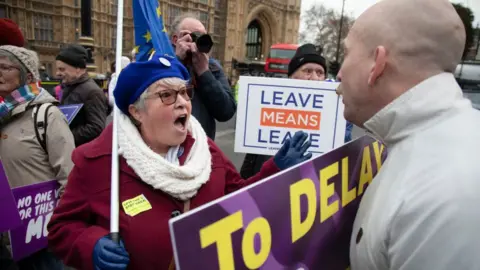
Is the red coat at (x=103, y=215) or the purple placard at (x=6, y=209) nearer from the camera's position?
the red coat at (x=103, y=215)

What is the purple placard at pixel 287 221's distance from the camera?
3.19 feet

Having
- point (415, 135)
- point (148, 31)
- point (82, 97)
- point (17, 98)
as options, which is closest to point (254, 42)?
point (82, 97)

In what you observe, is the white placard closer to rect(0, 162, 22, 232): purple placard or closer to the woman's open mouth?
the woman's open mouth

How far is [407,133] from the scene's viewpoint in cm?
111

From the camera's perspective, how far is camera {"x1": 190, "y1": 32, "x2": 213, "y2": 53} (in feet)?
8.55

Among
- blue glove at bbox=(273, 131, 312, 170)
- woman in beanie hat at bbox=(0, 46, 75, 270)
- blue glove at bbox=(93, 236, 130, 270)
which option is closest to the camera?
blue glove at bbox=(93, 236, 130, 270)

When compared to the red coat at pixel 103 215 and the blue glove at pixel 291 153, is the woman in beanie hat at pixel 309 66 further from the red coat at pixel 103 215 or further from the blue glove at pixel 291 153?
the red coat at pixel 103 215

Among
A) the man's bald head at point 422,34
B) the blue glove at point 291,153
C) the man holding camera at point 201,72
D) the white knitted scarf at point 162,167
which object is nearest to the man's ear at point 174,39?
the man holding camera at point 201,72

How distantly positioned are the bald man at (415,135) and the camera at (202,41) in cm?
148

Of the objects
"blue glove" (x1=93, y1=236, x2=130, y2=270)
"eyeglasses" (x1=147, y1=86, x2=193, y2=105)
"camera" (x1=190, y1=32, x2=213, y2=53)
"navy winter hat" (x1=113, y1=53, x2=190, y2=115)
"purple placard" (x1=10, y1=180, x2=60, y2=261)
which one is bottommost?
"purple placard" (x1=10, y1=180, x2=60, y2=261)

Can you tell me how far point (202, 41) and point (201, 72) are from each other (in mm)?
209

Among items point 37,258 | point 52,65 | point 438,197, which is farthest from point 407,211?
point 52,65

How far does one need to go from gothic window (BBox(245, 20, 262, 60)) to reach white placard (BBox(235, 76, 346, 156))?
62.1 m

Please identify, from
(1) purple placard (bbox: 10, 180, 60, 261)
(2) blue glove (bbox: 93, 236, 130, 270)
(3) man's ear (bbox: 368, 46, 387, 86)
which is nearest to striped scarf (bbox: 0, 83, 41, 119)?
(1) purple placard (bbox: 10, 180, 60, 261)
